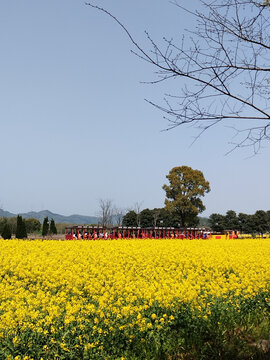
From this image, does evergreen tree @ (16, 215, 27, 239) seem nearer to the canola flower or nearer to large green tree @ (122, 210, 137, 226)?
the canola flower

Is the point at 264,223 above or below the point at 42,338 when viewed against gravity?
above

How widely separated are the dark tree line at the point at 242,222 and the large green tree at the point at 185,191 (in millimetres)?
22607

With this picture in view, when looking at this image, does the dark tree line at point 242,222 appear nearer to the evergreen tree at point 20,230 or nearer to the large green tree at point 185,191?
the large green tree at point 185,191

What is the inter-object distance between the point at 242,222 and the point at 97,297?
255 ft

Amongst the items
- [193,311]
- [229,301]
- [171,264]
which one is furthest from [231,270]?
[193,311]

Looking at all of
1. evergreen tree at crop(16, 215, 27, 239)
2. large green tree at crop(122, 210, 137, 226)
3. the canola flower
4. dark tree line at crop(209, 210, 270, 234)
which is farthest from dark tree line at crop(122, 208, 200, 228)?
the canola flower

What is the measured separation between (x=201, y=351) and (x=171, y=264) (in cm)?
654

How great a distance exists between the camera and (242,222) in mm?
81375

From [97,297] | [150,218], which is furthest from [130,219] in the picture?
[97,297]

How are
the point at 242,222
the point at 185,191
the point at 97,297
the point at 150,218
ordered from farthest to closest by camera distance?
the point at 242,222 < the point at 150,218 < the point at 185,191 < the point at 97,297

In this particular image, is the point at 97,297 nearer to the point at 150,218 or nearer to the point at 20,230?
the point at 20,230

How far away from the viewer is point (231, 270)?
37.0ft

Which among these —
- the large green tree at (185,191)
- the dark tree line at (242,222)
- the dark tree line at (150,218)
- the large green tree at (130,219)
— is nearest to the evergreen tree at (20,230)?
the large green tree at (185,191)

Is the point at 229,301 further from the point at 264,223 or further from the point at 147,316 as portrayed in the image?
the point at 264,223
